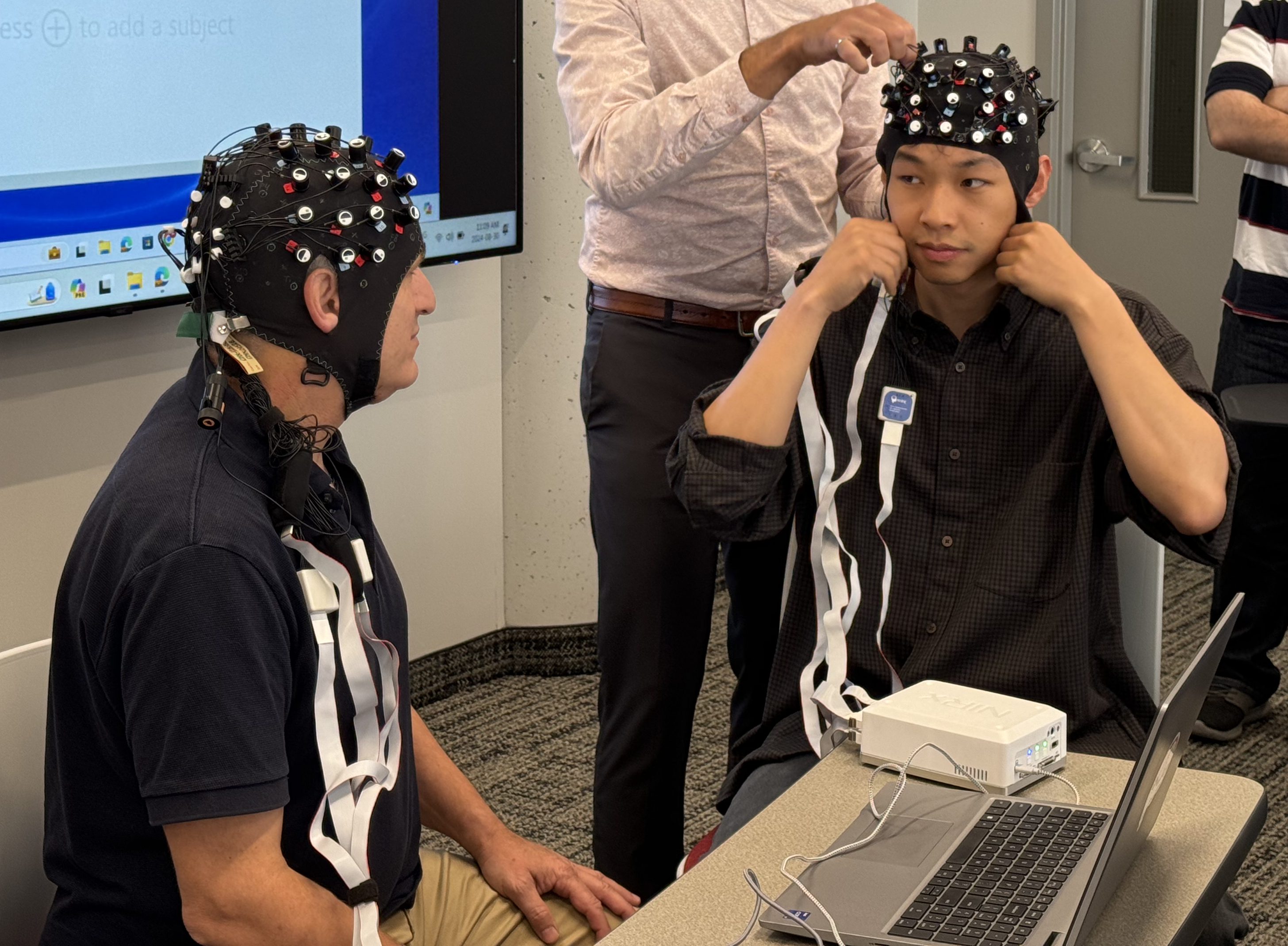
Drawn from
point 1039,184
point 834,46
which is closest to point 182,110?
point 834,46

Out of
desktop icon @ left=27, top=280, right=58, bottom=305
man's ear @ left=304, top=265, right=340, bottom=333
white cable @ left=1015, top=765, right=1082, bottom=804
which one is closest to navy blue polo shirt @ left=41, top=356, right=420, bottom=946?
man's ear @ left=304, top=265, right=340, bottom=333

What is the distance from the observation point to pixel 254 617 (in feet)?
4.50

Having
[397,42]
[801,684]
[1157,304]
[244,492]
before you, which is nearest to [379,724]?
[244,492]

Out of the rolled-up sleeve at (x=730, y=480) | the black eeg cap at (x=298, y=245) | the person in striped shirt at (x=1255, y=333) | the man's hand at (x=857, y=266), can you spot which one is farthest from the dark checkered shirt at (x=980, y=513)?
the person in striped shirt at (x=1255, y=333)

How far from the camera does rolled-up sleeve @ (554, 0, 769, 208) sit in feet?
7.00

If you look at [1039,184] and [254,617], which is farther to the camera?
[1039,184]

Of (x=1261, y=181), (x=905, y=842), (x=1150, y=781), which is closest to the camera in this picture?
(x=1150, y=781)

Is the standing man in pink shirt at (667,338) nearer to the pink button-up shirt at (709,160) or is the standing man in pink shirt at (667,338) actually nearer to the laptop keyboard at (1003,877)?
the pink button-up shirt at (709,160)

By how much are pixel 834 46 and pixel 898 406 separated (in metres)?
0.49

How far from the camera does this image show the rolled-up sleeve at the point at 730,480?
191 centimetres

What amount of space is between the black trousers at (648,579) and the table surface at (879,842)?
77cm

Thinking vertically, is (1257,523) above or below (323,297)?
below

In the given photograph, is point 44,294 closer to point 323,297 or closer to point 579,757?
point 323,297

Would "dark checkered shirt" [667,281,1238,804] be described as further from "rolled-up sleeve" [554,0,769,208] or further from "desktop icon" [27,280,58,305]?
"desktop icon" [27,280,58,305]
